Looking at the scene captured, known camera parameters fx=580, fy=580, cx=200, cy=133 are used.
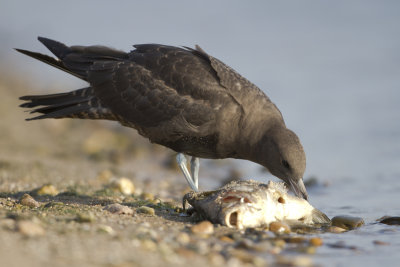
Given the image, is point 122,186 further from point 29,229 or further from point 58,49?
point 29,229

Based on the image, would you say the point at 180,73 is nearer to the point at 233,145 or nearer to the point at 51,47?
the point at 233,145

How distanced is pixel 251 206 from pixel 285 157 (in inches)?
44.5

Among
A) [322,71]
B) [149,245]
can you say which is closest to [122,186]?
[149,245]

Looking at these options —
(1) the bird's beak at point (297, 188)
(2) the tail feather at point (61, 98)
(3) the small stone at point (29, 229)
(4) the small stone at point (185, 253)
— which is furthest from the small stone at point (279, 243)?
(2) the tail feather at point (61, 98)

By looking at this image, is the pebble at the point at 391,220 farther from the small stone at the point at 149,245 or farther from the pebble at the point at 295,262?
the small stone at the point at 149,245

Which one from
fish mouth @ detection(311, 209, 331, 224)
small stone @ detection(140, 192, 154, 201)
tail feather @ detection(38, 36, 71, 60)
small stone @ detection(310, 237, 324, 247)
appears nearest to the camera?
small stone @ detection(310, 237, 324, 247)

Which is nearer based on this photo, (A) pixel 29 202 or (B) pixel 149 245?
(B) pixel 149 245

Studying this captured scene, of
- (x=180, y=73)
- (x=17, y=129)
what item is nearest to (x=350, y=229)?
(x=180, y=73)

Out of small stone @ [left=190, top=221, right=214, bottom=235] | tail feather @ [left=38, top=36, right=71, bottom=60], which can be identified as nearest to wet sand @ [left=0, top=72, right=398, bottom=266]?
small stone @ [left=190, top=221, right=214, bottom=235]

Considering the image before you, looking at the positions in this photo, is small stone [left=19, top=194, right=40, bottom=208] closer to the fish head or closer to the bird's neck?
the bird's neck

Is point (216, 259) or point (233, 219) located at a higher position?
point (233, 219)

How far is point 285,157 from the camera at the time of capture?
680cm

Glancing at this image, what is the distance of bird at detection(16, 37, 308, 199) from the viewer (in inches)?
277

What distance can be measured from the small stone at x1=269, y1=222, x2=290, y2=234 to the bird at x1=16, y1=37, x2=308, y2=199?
960 mm
